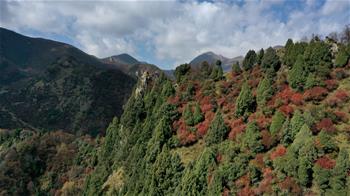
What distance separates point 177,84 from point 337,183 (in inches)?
2258

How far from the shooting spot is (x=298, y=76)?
62.3 metres

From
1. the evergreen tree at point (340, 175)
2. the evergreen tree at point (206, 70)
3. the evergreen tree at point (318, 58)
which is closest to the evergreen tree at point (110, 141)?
the evergreen tree at point (206, 70)

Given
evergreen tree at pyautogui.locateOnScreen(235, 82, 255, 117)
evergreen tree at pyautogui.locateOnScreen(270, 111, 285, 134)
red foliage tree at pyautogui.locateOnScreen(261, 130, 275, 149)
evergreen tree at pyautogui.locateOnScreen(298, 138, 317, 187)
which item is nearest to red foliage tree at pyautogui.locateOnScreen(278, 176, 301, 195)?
evergreen tree at pyautogui.locateOnScreen(298, 138, 317, 187)

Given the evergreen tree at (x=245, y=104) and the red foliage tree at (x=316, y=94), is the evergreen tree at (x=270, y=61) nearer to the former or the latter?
the evergreen tree at (x=245, y=104)

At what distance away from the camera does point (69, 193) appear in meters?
95.4

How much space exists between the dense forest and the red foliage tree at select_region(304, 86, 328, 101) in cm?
16

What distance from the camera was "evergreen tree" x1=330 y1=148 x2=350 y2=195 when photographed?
38.6 meters

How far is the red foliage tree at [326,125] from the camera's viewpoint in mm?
48469

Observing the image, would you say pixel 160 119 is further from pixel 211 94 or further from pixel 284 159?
pixel 284 159

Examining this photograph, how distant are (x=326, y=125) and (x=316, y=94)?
31.8ft

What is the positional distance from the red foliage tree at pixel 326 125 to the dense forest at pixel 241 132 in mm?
135

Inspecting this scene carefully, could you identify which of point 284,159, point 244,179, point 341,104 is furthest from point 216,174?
point 341,104

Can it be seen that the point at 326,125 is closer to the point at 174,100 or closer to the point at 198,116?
the point at 198,116

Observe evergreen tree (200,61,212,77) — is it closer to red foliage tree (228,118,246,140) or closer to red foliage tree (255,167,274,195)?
red foliage tree (228,118,246,140)
